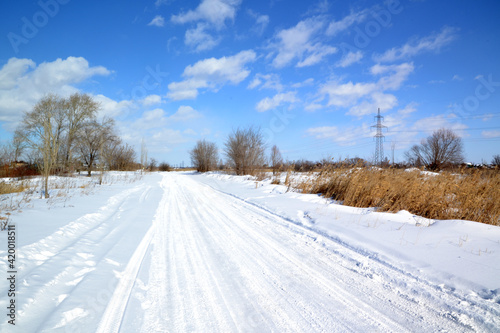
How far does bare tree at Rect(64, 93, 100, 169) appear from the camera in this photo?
97.0 feet

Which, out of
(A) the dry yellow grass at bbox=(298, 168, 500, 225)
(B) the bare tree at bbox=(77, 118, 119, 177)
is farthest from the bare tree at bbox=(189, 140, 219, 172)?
(A) the dry yellow grass at bbox=(298, 168, 500, 225)

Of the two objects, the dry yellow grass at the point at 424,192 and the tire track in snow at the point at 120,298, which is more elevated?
the dry yellow grass at the point at 424,192

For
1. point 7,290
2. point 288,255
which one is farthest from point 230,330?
point 7,290

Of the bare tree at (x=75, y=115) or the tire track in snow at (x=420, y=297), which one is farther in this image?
the bare tree at (x=75, y=115)

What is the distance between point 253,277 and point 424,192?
6281 millimetres

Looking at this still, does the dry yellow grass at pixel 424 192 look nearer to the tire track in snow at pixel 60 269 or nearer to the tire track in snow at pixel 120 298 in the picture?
the tire track in snow at pixel 120 298

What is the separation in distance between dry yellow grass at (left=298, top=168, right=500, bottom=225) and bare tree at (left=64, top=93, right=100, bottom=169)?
1327 inches

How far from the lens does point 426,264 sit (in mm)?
3270

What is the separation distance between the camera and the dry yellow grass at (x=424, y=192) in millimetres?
5785

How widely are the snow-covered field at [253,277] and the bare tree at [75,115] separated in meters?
30.8

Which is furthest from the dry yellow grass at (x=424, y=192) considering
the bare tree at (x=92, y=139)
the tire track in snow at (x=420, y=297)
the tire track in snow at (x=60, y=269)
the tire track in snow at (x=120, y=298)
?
the bare tree at (x=92, y=139)

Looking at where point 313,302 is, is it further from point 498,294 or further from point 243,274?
point 498,294

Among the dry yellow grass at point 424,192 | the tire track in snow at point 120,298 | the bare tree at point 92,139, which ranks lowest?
the tire track in snow at point 120,298

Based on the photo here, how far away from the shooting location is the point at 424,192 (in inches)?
263
